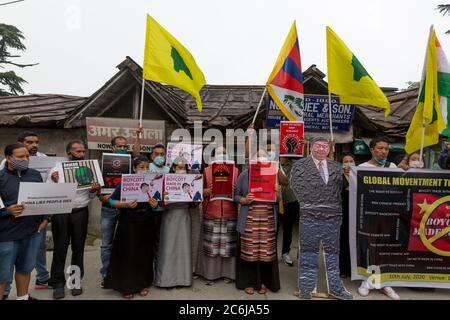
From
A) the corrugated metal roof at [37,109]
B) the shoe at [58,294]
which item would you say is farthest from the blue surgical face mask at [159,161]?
the corrugated metal roof at [37,109]

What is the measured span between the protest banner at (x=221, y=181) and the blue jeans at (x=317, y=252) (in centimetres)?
109

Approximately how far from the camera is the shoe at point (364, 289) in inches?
159

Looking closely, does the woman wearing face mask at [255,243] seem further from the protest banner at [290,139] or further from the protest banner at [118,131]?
the protest banner at [118,131]

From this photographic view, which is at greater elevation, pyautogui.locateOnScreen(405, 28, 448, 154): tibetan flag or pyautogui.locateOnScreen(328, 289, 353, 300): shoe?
pyautogui.locateOnScreen(405, 28, 448, 154): tibetan flag

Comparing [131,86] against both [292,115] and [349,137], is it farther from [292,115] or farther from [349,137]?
[349,137]

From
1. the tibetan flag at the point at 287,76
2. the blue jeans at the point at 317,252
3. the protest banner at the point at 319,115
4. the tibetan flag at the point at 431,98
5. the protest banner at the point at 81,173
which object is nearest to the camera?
the protest banner at the point at 81,173

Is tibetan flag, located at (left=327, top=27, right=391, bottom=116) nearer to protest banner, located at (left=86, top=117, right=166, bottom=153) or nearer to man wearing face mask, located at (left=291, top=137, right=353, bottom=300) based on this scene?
man wearing face mask, located at (left=291, top=137, right=353, bottom=300)

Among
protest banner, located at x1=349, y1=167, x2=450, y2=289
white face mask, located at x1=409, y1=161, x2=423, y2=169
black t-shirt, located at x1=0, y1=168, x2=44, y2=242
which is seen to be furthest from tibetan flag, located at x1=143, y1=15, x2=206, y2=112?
white face mask, located at x1=409, y1=161, x2=423, y2=169

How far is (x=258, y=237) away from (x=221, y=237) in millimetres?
538

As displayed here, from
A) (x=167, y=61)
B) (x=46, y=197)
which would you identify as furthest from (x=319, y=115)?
(x=46, y=197)

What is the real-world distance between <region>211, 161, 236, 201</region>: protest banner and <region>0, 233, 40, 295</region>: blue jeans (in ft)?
7.42

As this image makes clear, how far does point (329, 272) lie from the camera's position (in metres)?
3.92

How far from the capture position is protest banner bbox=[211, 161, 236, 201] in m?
4.20

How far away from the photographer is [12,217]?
10.4 feet
